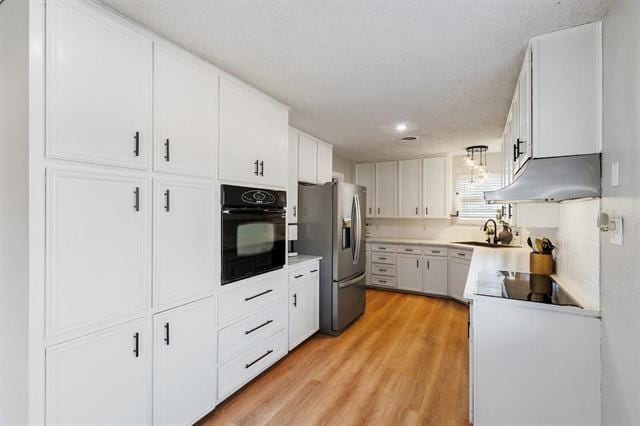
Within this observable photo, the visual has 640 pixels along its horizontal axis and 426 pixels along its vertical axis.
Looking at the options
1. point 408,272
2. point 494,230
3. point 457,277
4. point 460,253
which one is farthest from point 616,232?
point 408,272

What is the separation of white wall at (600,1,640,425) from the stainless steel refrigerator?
233cm

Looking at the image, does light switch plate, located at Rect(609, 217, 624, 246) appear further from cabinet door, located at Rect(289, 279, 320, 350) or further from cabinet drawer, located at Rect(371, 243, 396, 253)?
cabinet drawer, located at Rect(371, 243, 396, 253)

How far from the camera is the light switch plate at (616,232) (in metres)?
1.39

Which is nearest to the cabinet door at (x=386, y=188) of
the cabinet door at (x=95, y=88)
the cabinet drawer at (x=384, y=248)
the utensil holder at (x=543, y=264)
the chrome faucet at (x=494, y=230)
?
the cabinet drawer at (x=384, y=248)

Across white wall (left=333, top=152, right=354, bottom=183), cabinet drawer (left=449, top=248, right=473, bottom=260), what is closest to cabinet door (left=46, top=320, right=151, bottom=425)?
white wall (left=333, top=152, right=354, bottom=183)

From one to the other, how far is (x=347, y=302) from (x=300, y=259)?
857 mm

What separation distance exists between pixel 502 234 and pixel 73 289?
5.07 metres

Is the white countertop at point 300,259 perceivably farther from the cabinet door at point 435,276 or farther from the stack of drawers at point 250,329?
the cabinet door at point 435,276

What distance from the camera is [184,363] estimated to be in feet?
6.34

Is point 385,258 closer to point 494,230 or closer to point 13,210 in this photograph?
point 494,230

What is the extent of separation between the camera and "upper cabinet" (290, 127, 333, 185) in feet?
12.3

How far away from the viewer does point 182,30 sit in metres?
1.75

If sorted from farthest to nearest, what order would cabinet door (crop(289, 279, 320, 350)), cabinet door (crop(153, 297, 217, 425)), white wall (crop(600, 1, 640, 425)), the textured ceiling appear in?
cabinet door (crop(289, 279, 320, 350))
cabinet door (crop(153, 297, 217, 425))
the textured ceiling
white wall (crop(600, 1, 640, 425))

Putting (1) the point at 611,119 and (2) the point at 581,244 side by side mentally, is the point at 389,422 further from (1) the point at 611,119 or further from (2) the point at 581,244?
(1) the point at 611,119
